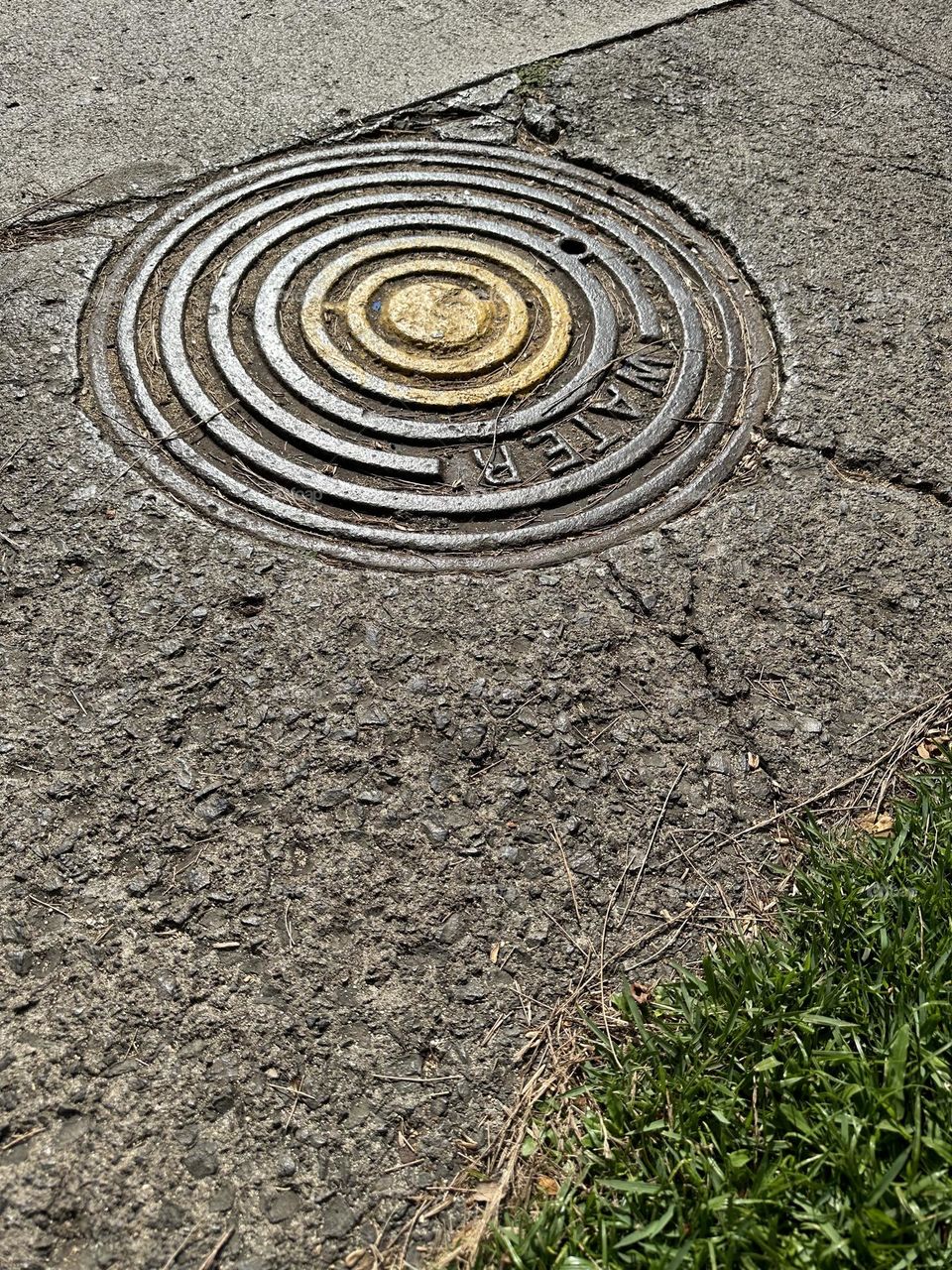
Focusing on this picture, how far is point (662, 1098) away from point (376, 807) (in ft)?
1.97

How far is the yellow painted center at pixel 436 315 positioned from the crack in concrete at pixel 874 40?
1915 mm

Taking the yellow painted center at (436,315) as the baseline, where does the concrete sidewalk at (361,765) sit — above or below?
below

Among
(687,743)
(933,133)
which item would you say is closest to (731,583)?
(687,743)

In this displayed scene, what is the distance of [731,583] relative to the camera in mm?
2201

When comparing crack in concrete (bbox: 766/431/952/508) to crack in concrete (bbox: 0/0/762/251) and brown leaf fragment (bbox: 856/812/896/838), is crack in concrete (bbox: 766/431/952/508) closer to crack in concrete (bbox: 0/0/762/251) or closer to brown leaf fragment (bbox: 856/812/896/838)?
brown leaf fragment (bbox: 856/812/896/838)

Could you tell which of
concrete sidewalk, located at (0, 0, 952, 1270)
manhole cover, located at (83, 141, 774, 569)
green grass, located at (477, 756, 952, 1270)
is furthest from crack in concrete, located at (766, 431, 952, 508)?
green grass, located at (477, 756, 952, 1270)

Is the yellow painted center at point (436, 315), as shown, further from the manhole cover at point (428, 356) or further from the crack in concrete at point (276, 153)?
the crack in concrete at point (276, 153)

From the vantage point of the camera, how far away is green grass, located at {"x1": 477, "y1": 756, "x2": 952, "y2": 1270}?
4.33 feet

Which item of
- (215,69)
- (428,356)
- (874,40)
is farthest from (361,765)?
(874,40)

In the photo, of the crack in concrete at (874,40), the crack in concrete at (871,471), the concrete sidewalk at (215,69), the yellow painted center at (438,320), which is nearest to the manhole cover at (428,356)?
the yellow painted center at (438,320)

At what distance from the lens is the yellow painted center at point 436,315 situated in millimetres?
2617

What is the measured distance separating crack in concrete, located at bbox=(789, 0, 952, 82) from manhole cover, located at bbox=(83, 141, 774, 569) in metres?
1.25

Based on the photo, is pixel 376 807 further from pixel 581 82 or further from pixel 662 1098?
pixel 581 82

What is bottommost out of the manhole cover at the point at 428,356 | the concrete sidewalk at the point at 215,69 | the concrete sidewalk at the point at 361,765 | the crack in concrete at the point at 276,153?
the concrete sidewalk at the point at 361,765
